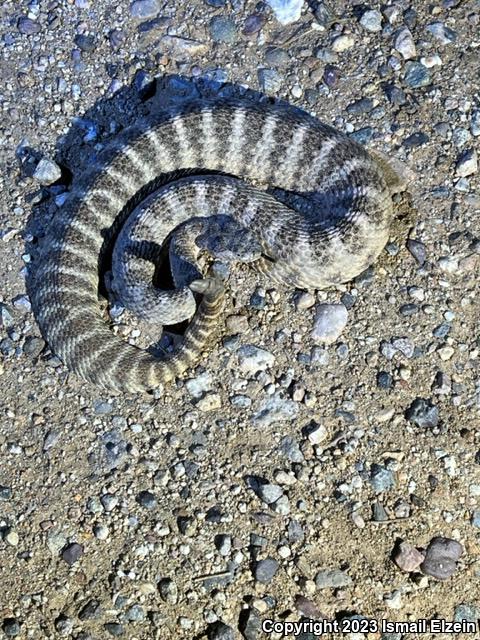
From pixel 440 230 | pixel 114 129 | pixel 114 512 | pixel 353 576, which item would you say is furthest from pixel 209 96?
pixel 353 576

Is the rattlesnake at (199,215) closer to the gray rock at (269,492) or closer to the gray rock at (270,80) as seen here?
the gray rock at (270,80)

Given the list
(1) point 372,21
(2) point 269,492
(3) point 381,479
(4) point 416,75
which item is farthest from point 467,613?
(1) point 372,21

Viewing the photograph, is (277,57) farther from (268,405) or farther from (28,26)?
(268,405)

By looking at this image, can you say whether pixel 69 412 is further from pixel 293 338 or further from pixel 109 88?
pixel 109 88

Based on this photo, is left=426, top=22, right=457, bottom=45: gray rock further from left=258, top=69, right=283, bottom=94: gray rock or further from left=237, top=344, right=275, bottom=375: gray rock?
left=237, top=344, right=275, bottom=375: gray rock

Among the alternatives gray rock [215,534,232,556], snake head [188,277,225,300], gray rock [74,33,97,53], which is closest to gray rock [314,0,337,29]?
gray rock [74,33,97,53]
